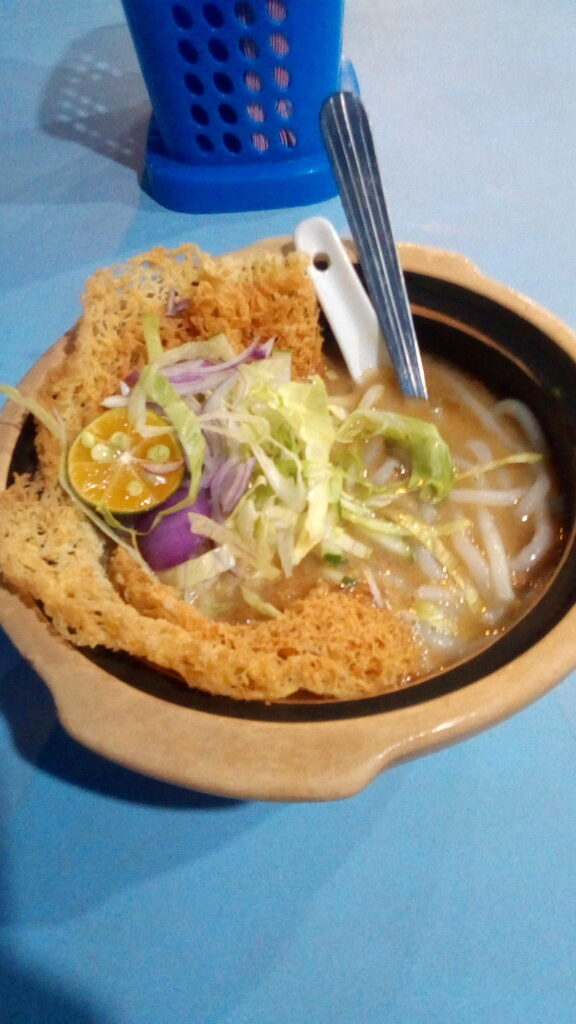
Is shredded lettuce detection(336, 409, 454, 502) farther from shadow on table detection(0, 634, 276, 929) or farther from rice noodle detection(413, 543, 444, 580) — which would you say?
shadow on table detection(0, 634, 276, 929)

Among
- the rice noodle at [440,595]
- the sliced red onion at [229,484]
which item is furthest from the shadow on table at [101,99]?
the rice noodle at [440,595]

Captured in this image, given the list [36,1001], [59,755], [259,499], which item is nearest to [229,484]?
[259,499]

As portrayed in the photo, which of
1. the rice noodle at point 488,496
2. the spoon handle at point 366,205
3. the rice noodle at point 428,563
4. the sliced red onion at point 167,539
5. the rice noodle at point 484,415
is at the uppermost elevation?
the spoon handle at point 366,205

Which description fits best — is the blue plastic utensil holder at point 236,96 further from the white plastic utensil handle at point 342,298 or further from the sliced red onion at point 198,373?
the sliced red onion at point 198,373

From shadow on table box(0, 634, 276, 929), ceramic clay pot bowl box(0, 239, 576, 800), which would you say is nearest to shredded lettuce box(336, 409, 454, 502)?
ceramic clay pot bowl box(0, 239, 576, 800)

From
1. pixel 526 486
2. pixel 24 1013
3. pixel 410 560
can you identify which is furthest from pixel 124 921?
pixel 526 486

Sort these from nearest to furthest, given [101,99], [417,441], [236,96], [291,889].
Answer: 1. [291,889]
2. [417,441]
3. [236,96]
4. [101,99]

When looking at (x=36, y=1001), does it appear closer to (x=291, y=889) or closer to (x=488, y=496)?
(x=291, y=889)

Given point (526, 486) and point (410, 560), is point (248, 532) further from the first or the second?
point (526, 486)
